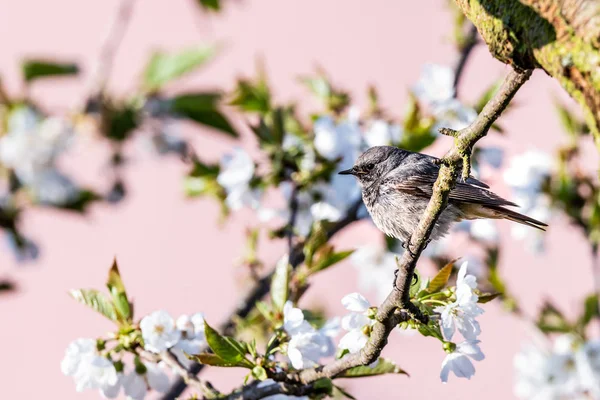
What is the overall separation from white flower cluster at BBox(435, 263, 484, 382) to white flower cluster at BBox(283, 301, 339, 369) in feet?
1.26

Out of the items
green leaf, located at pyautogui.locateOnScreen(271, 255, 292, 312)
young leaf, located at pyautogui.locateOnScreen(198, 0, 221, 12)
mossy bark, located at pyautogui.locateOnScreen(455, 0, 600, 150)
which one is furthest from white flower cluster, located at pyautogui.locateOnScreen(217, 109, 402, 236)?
mossy bark, located at pyautogui.locateOnScreen(455, 0, 600, 150)

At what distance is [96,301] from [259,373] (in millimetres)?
639

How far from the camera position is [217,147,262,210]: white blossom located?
3434 mm

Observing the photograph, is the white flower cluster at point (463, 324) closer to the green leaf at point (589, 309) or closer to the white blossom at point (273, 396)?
the white blossom at point (273, 396)

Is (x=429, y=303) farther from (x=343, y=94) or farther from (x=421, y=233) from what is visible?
(x=343, y=94)

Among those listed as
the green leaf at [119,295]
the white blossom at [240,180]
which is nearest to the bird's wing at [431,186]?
the white blossom at [240,180]

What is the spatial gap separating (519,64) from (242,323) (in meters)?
1.92

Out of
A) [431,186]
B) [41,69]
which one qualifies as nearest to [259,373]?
[431,186]

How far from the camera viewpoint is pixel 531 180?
401 cm

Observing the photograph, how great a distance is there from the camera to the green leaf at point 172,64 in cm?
300

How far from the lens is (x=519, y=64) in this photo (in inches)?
61.2

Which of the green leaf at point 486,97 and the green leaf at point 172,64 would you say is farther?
the green leaf at point 486,97

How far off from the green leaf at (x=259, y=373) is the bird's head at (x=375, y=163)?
1.24m

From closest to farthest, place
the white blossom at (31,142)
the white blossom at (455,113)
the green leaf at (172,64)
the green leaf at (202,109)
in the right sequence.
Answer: the white blossom at (31,142) → the green leaf at (172,64) → the green leaf at (202,109) → the white blossom at (455,113)
